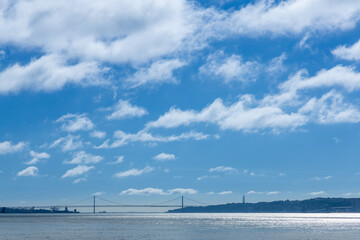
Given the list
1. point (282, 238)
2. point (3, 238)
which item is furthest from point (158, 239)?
point (3, 238)

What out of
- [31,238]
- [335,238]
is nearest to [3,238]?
[31,238]

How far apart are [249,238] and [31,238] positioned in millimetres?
24082

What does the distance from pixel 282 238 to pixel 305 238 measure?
2520mm

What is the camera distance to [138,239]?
5422cm

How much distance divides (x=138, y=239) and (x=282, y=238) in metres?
15.7

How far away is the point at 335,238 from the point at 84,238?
2762 centimetres

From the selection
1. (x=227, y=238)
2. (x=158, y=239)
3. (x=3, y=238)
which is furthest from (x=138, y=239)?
(x=3, y=238)

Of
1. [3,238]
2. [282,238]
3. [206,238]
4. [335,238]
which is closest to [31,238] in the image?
[3,238]

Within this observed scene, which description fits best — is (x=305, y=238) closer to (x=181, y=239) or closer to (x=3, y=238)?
(x=181, y=239)

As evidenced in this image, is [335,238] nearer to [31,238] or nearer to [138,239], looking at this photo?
[138,239]

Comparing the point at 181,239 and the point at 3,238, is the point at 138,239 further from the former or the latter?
the point at 3,238

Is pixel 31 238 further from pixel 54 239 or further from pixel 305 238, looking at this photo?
pixel 305 238

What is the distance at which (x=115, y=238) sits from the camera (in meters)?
55.7

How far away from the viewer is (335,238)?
56.6 m
